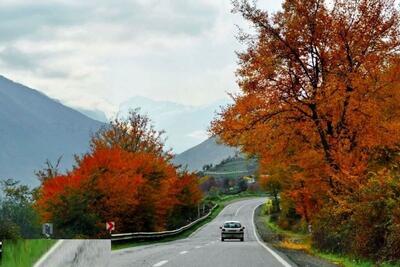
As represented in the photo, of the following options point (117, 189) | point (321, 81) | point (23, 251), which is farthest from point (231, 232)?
point (23, 251)

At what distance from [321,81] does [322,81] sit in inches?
8.0

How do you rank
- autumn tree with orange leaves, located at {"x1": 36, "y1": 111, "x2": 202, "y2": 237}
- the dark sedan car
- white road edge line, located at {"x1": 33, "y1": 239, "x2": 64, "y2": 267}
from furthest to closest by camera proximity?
1. the dark sedan car
2. autumn tree with orange leaves, located at {"x1": 36, "y1": 111, "x2": 202, "y2": 237}
3. white road edge line, located at {"x1": 33, "y1": 239, "x2": 64, "y2": 267}

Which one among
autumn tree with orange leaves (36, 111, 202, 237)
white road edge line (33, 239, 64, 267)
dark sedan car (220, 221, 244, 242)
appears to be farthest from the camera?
dark sedan car (220, 221, 244, 242)

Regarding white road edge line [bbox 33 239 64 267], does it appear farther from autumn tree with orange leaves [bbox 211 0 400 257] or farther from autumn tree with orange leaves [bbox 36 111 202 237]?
autumn tree with orange leaves [bbox 211 0 400 257]

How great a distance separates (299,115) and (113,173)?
15912 millimetres

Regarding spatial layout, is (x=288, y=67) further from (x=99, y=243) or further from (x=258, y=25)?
(x=99, y=243)

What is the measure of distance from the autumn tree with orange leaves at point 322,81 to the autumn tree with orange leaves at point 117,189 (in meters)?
7.11

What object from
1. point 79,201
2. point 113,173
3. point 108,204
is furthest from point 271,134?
point 113,173

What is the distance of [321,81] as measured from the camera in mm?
26500

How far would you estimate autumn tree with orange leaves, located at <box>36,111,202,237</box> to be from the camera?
78.8ft

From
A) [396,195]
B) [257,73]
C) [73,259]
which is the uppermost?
[257,73]

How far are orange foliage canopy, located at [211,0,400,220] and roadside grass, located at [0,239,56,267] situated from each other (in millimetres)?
23217

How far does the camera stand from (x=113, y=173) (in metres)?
39.3

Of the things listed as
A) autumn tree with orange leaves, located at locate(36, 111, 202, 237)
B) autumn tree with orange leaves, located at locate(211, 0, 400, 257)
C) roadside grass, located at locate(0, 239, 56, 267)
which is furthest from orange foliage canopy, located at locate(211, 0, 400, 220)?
roadside grass, located at locate(0, 239, 56, 267)
